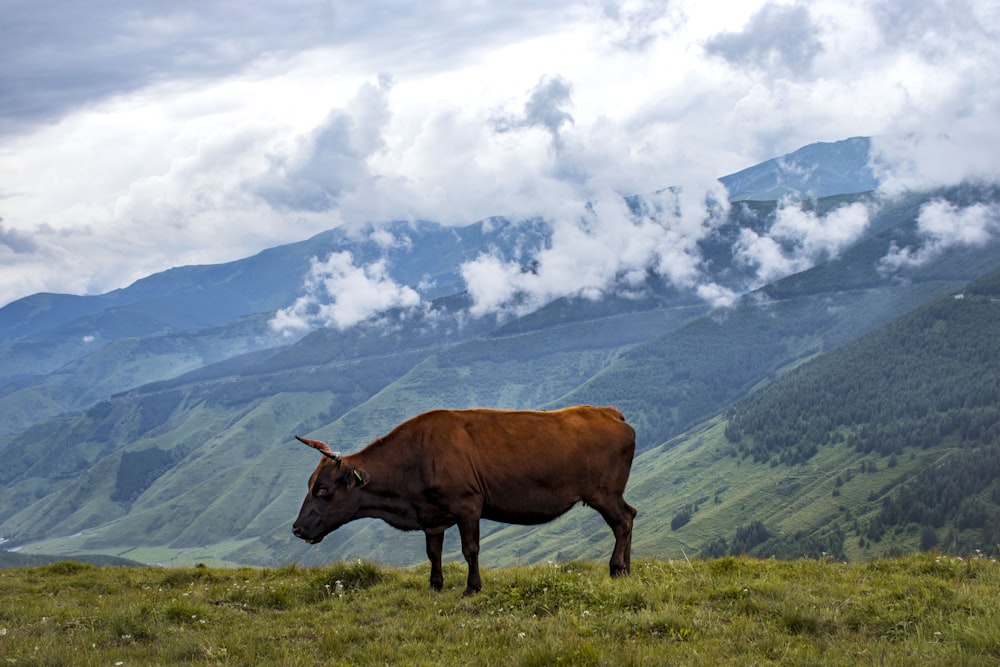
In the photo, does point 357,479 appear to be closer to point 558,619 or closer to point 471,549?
point 471,549

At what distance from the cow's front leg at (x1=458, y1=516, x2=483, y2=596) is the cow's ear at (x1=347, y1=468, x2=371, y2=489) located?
231 cm

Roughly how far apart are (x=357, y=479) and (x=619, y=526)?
18.5 feet

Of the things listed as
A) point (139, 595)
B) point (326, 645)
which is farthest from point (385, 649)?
point (139, 595)

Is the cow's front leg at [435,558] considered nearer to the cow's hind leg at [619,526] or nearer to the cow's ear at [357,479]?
the cow's ear at [357,479]

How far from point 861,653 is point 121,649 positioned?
10851 mm

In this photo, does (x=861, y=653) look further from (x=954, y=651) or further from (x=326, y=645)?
(x=326, y=645)

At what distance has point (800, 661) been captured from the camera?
10531mm

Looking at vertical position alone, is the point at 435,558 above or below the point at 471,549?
below

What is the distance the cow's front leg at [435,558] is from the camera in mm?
17219

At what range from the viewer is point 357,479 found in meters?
17.5

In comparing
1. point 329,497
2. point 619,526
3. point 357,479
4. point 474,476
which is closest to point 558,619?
point 474,476

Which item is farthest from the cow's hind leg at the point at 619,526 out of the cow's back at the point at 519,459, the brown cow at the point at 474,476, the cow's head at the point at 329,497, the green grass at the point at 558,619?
the cow's head at the point at 329,497

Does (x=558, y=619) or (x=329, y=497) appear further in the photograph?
(x=329, y=497)

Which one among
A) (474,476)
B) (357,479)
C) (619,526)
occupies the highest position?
(357,479)
